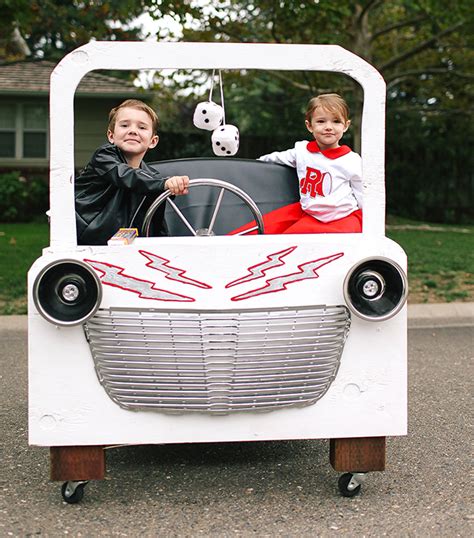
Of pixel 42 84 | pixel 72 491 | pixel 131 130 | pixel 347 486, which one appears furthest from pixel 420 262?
pixel 42 84

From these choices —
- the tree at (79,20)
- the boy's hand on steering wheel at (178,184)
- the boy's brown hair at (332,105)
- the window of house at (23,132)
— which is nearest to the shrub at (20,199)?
the window of house at (23,132)

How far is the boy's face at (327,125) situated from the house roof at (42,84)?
15738mm

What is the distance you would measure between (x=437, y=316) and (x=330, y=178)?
4300mm

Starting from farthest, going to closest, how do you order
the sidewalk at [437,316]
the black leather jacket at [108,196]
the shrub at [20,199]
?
the shrub at [20,199] → the sidewalk at [437,316] → the black leather jacket at [108,196]

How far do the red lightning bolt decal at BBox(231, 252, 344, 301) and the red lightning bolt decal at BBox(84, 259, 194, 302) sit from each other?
0.80ft

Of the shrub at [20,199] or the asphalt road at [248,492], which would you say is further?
the shrub at [20,199]

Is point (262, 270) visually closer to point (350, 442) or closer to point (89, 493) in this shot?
point (350, 442)

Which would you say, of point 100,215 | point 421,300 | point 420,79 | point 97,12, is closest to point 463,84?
point 420,79

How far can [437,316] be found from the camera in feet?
26.0

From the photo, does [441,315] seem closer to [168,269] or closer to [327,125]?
[327,125]

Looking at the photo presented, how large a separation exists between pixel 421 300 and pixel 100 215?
556 cm

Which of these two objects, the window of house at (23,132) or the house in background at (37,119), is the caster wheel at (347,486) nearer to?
the house in background at (37,119)

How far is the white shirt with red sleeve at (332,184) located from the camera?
3904 mm

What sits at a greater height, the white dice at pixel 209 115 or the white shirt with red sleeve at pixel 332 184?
the white dice at pixel 209 115
